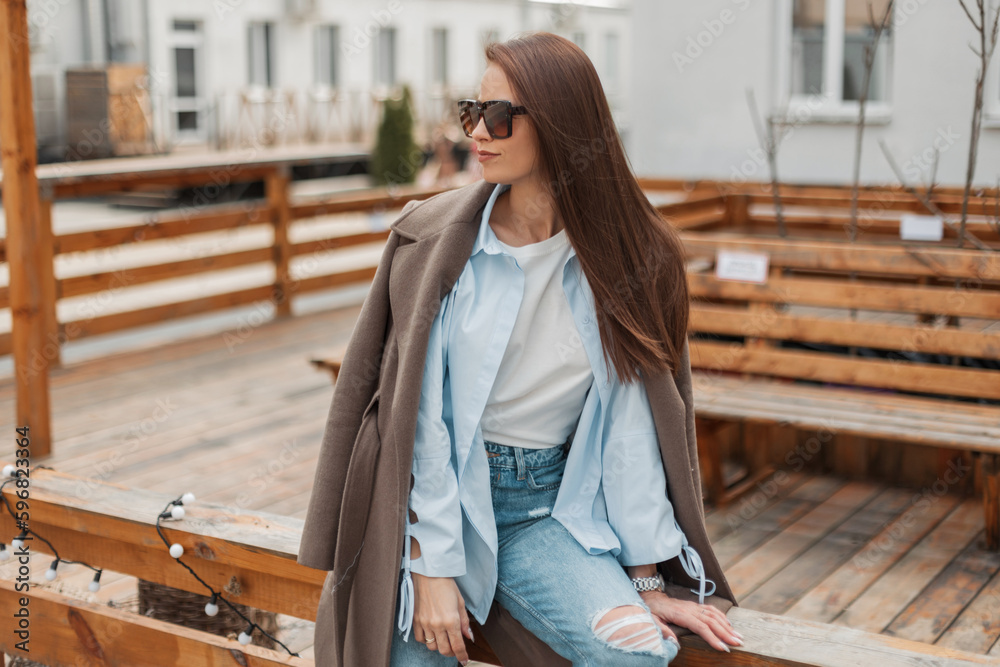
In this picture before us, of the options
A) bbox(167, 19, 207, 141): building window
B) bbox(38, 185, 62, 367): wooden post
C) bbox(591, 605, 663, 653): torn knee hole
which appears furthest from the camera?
bbox(167, 19, 207, 141): building window

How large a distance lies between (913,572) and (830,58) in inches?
268

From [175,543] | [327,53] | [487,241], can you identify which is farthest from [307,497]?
[327,53]

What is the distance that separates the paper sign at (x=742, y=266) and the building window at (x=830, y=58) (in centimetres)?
538

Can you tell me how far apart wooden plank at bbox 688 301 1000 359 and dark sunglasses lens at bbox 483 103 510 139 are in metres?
2.11

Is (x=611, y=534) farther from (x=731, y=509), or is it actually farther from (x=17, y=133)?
(x=17, y=133)

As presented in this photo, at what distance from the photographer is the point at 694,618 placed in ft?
6.40

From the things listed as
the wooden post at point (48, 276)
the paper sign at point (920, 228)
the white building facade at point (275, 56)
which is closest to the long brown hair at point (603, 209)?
the paper sign at point (920, 228)

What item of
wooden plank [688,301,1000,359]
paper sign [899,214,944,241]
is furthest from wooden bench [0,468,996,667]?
paper sign [899,214,944,241]

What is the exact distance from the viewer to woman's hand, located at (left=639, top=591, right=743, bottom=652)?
1904mm

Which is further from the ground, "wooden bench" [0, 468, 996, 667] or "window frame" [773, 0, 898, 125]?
"window frame" [773, 0, 898, 125]

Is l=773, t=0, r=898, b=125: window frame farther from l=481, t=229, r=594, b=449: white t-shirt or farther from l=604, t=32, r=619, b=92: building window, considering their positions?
l=604, t=32, r=619, b=92: building window

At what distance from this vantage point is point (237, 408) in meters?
5.81

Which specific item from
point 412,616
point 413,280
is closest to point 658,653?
point 412,616

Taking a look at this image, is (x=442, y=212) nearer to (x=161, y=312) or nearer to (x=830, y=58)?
(x=161, y=312)
